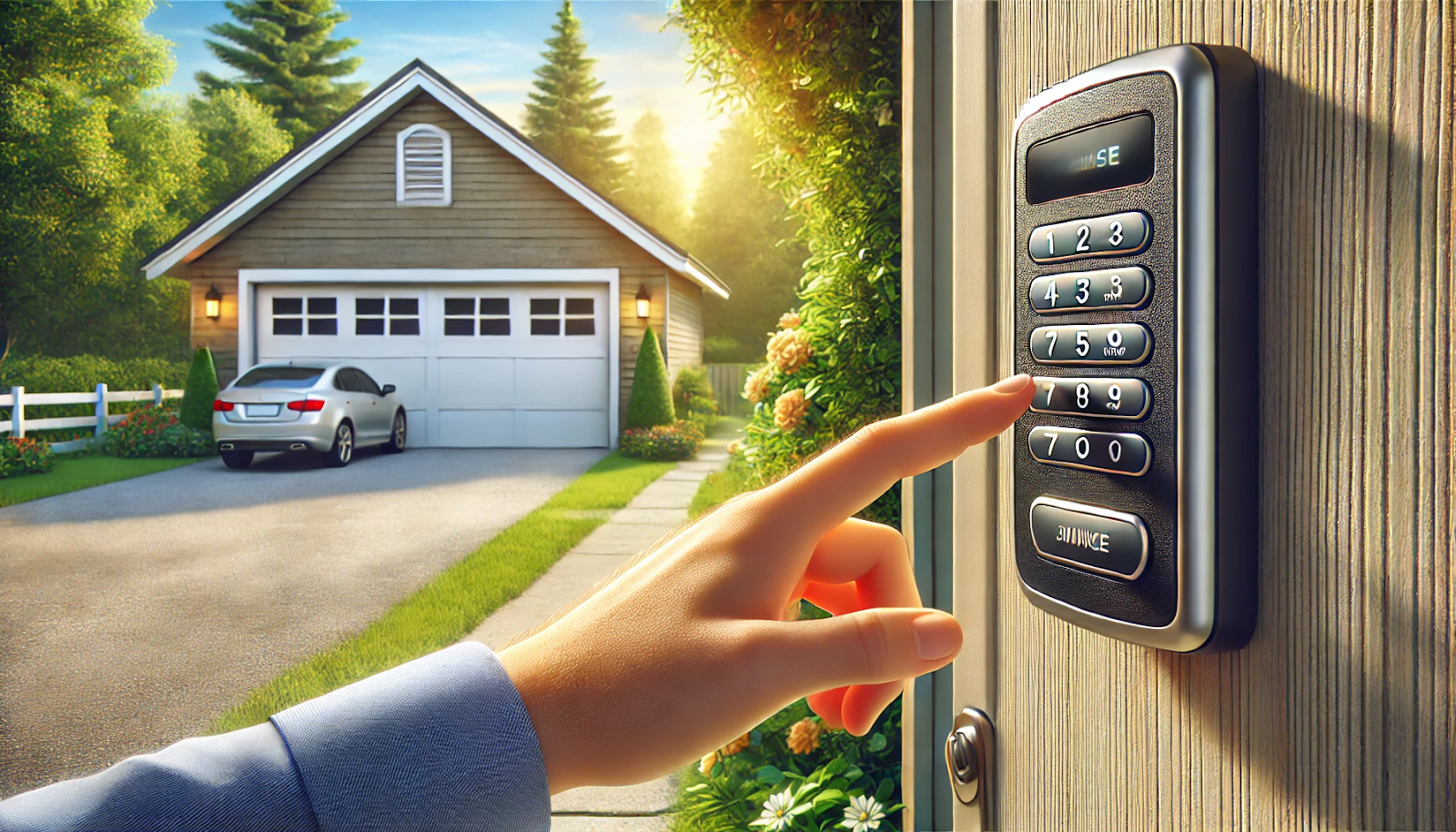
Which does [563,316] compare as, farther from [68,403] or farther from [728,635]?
[728,635]

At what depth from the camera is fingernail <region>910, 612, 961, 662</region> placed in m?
0.33

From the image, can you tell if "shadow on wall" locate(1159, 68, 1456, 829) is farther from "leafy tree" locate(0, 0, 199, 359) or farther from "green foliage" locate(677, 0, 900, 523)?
"leafy tree" locate(0, 0, 199, 359)

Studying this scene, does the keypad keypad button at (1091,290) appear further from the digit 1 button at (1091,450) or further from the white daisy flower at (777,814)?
the white daisy flower at (777,814)

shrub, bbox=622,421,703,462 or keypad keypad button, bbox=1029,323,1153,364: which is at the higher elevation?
keypad keypad button, bbox=1029,323,1153,364

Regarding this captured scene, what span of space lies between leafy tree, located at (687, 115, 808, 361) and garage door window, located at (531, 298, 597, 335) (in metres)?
2.86

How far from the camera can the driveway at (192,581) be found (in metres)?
2.54

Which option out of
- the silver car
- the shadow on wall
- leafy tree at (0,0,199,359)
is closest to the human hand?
the shadow on wall

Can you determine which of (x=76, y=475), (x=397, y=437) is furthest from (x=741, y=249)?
(x=76, y=475)

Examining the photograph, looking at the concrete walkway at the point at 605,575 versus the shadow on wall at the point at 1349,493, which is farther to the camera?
the concrete walkway at the point at 605,575

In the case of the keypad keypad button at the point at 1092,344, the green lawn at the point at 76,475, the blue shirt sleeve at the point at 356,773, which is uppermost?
the keypad keypad button at the point at 1092,344

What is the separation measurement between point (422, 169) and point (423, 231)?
0.56m

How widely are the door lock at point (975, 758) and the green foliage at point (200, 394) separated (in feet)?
25.0

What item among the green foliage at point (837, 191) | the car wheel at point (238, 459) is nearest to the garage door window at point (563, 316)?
the car wheel at point (238, 459)

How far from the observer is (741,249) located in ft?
40.2
